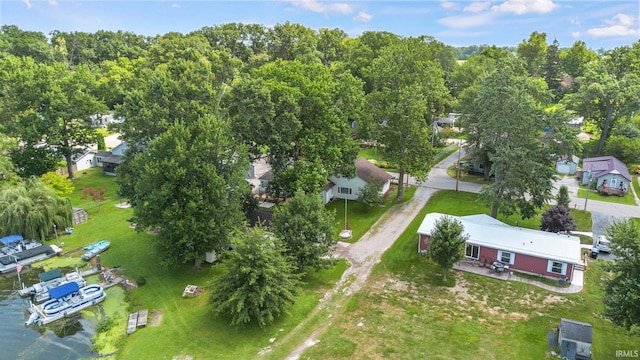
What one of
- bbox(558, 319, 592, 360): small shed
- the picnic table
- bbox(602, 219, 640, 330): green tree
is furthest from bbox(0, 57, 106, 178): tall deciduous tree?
bbox(602, 219, 640, 330): green tree

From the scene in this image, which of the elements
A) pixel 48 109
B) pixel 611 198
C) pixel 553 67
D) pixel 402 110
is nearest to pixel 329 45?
pixel 553 67

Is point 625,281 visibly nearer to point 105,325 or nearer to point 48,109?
point 105,325

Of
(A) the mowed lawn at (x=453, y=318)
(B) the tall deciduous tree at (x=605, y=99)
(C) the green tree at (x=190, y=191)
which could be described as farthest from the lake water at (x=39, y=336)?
(B) the tall deciduous tree at (x=605, y=99)

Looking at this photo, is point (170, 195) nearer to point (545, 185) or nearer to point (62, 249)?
point (62, 249)

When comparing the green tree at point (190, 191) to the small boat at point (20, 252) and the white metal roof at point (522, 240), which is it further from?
the white metal roof at point (522, 240)

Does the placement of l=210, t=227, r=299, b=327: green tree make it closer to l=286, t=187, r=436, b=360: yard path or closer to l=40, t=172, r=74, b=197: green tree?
l=286, t=187, r=436, b=360: yard path

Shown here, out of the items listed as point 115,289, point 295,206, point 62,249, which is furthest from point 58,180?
point 295,206
